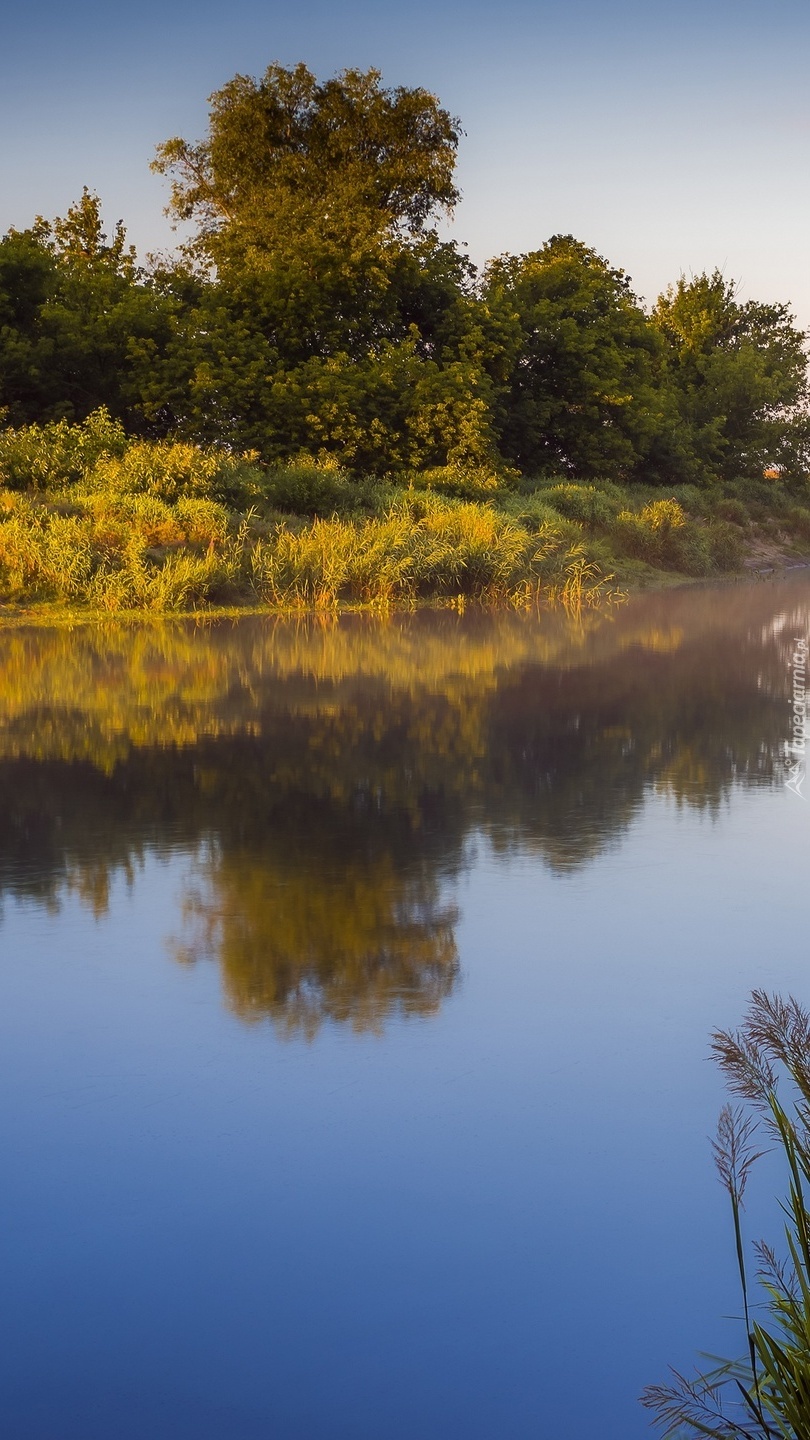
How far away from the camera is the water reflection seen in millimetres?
6879

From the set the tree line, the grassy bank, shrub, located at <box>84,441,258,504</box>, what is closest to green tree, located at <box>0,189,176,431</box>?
the tree line

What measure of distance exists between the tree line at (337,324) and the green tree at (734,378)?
4577mm

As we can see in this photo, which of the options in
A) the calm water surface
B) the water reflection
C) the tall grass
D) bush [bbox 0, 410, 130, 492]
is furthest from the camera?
bush [bbox 0, 410, 130, 492]

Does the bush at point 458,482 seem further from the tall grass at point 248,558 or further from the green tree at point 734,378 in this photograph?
the green tree at point 734,378

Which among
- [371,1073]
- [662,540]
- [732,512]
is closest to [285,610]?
[662,540]

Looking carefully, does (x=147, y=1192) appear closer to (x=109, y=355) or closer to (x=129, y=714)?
(x=129, y=714)

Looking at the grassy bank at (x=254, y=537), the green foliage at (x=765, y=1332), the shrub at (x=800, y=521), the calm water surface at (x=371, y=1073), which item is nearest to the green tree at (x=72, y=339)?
the grassy bank at (x=254, y=537)

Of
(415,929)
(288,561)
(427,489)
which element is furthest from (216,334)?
(415,929)

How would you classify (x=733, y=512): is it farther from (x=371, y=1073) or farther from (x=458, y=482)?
(x=371, y=1073)

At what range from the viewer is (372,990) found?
19.9ft

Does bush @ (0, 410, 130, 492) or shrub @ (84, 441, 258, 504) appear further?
bush @ (0, 410, 130, 492)

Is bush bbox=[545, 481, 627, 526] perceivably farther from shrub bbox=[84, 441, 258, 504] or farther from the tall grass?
shrub bbox=[84, 441, 258, 504]

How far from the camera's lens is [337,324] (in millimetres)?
43625

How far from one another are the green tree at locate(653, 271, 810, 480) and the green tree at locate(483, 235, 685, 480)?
617 cm
